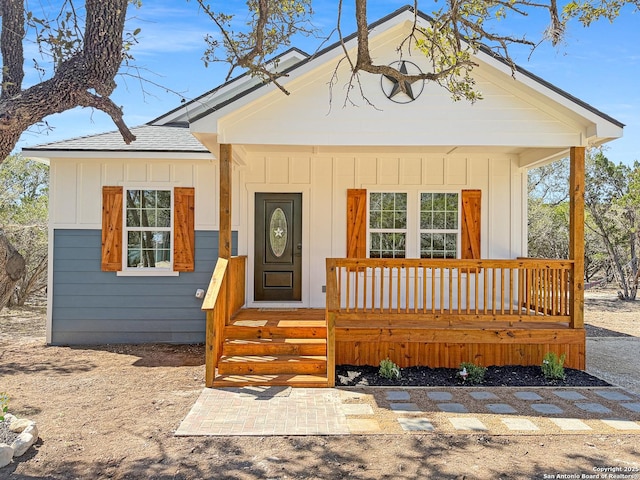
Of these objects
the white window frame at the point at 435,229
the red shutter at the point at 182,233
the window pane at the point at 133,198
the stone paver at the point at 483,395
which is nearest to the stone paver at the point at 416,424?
the stone paver at the point at 483,395

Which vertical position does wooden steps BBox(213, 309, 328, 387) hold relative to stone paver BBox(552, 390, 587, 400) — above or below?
above

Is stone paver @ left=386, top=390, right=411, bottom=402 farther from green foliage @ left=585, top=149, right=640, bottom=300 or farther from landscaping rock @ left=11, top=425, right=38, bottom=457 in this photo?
green foliage @ left=585, top=149, right=640, bottom=300

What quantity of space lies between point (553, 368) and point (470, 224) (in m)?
3.22

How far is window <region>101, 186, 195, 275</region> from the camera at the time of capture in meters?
9.09

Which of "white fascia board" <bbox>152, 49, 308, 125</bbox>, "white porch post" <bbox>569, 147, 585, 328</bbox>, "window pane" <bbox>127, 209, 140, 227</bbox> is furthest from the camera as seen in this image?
"white fascia board" <bbox>152, 49, 308, 125</bbox>

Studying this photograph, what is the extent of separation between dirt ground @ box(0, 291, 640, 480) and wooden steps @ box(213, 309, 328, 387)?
0.68m

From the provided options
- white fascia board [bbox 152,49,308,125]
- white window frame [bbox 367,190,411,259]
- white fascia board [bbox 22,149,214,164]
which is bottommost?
white window frame [bbox 367,190,411,259]

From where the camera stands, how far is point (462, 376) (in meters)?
6.70

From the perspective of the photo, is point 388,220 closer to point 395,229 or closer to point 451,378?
point 395,229

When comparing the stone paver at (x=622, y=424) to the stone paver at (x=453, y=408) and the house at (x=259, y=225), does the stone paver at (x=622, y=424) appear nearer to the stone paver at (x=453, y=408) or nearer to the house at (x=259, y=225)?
the stone paver at (x=453, y=408)

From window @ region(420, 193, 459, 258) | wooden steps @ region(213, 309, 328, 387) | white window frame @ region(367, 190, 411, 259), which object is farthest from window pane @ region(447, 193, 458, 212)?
wooden steps @ region(213, 309, 328, 387)

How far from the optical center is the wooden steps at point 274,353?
21.3 feet

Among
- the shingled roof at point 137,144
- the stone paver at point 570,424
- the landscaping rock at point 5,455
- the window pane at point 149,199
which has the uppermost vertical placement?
the shingled roof at point 137,144

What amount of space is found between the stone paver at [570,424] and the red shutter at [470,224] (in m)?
4.27
